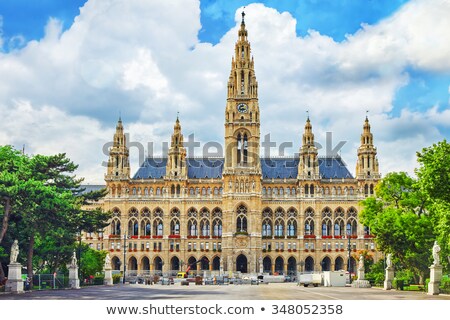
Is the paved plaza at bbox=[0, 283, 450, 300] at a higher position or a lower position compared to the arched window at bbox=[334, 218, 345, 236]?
lower

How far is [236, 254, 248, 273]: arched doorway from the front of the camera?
458ft

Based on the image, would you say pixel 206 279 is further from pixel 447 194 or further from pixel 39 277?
pixel 447 194

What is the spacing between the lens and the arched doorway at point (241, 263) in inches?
5502

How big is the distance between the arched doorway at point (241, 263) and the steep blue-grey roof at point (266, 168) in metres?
18.7

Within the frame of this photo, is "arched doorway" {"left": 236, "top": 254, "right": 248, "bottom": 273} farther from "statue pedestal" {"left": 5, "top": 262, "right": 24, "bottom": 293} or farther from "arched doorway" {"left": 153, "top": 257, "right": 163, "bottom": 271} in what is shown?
"statue pedestal" {"left": 5, "top": 262, "right": 24, "bottom": 293}

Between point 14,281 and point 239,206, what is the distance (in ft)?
280

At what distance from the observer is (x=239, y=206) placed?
5522 inches

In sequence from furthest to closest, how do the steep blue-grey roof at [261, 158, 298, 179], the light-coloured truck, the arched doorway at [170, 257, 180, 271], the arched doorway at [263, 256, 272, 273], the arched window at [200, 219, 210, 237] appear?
the steep blue-grey roof at [261, 158, 298, 179] → the arched window at [200, 219, 210, 237] → the arched doorway at [170, 257, 180, 271] → the arched doorway at [263, 256, 272, 273] → the light-coloured truck

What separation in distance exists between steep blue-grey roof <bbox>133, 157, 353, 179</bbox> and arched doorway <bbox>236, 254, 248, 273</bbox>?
18.7 meters

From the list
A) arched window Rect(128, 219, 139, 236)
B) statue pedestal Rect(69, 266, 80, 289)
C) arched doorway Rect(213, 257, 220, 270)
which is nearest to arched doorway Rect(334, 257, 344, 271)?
arched doorway Rect(213, 257, 220, 270)

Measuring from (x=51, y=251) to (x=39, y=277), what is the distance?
15497mm

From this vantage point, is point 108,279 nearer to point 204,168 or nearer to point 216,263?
point 216,263

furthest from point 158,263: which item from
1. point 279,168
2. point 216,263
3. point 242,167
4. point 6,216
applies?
point 6,216

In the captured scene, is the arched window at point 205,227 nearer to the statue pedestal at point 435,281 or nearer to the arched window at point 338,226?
the arched window at point 338,226
